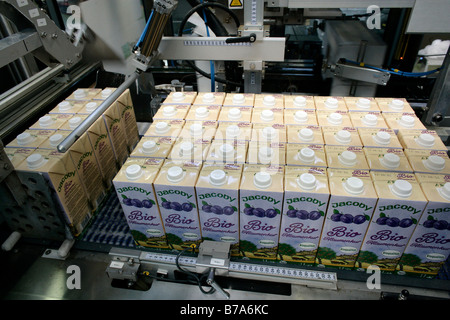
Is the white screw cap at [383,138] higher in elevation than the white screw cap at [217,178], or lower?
higher

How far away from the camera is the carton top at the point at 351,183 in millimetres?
1088

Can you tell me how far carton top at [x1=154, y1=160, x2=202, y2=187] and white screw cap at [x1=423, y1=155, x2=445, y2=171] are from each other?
893 mm

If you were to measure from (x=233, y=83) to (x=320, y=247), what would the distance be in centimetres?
132

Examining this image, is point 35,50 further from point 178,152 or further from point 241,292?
point 241,292

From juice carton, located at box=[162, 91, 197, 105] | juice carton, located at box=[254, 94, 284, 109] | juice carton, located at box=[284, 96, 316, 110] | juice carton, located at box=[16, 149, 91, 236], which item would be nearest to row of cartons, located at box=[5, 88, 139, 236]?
juice carton, located at box=[16, 149, 91, 236]

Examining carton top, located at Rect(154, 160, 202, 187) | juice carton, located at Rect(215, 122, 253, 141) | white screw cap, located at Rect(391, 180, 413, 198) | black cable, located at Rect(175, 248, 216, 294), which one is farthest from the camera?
juice carton, located at Rect(215, 122, 253, 141)

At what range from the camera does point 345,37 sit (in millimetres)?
2273

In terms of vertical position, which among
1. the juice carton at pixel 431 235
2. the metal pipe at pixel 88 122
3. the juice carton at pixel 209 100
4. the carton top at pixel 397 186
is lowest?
the juice carton at pixel 431 235

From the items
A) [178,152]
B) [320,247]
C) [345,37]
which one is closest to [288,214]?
[320,247]

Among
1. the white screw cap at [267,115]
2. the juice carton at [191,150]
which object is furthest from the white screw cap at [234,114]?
the juice carton at [191,150]

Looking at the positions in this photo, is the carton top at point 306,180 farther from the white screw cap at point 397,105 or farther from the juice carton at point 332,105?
the white screw cap at point 397,105

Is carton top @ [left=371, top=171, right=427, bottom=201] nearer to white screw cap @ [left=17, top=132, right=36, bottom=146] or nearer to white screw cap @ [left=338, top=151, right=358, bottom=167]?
white screw cap @ [left=338, top=151, right=358, bottom=167]

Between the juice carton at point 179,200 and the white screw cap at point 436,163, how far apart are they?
2.93ft

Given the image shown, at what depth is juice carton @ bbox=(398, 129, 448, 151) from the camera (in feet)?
4.27
